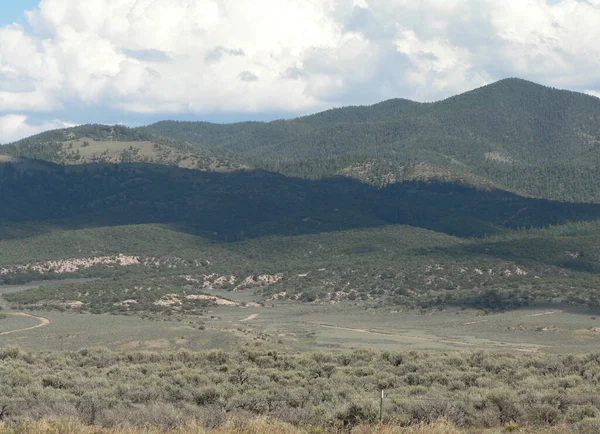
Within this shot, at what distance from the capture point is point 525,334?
66.2m

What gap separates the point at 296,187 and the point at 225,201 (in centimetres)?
1511

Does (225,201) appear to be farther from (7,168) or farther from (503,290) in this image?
(503,290)

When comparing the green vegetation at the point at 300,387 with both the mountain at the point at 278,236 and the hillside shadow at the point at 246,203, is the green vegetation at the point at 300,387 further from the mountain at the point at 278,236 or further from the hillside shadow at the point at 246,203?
the hillside shadow at the point at 246,203

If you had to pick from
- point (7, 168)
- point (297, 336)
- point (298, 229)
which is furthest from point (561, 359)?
point (7, 168)

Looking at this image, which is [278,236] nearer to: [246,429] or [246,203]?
[246,203]

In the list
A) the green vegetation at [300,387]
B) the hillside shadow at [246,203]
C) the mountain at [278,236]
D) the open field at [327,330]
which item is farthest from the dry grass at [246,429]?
the hillside shadow at [246,203]

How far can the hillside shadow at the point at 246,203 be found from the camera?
162 meters

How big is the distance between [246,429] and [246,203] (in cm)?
15120

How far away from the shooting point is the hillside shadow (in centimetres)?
16188

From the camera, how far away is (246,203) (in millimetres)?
173500

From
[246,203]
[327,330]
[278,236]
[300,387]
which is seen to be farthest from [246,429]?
[246,203]

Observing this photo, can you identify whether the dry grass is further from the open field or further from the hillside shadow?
the hillside shadow

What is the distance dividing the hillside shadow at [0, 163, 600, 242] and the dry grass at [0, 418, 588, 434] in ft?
421

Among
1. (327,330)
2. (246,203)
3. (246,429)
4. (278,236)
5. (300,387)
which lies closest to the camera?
(246,429)
